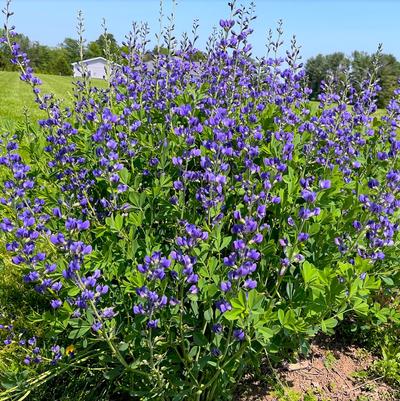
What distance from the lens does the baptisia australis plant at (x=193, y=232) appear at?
2131mm

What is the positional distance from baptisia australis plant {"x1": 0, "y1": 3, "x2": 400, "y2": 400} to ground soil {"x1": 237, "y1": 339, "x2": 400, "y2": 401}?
9.5 inches

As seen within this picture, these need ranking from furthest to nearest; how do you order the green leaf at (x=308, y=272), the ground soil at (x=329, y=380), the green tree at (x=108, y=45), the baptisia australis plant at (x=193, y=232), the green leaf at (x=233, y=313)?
the green tree at (x=108, y=45), the ground soil at (x=329, y=380), the green leaf at (x=308, y=272), the baptisia australis plant at (x=193, y=232), the green leaf at (x=233, y=313)

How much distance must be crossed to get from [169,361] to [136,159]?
1.35m

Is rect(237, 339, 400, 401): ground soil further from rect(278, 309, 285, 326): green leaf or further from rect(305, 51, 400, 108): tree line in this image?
rect(305, 51, 400, 108): tree line

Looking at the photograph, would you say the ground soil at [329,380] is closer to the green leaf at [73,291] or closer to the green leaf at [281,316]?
the green leaf at [281,316]

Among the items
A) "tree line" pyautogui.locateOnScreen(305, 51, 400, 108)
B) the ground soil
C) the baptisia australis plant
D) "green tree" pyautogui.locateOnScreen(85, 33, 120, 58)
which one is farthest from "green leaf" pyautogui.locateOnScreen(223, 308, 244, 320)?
"tree line" pyautogui.locateOnScreen(305, 51, 400, 108)

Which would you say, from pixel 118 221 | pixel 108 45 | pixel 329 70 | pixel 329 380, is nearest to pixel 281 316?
pixel 118 221

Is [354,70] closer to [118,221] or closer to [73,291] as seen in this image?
[118,221]

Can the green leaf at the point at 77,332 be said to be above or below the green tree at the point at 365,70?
below

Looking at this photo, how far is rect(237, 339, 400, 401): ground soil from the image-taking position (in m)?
2.92

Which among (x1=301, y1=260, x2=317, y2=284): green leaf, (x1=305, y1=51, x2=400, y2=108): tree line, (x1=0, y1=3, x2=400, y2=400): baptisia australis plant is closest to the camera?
(x1=0, y1=3, x2=400, y2=400): baptisia australis plant

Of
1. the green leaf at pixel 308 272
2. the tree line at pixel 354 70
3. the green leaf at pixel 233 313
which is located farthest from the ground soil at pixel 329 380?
the tree line at pixel 354 70

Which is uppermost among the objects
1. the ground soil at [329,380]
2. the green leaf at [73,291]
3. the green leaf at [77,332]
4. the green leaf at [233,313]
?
the green leaf at [233,313]

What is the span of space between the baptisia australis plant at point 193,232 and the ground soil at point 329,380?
24 centimetres
